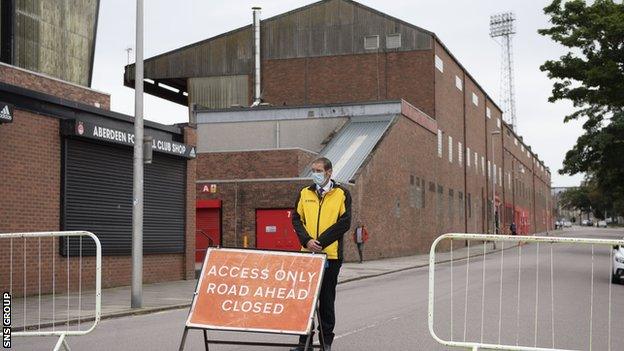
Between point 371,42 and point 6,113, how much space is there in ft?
114

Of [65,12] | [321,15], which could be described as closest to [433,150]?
[321,15]

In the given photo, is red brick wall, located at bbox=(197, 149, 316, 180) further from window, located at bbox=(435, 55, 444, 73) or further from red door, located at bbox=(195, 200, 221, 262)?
window, located at bbox=(435, 55, 444, 73)

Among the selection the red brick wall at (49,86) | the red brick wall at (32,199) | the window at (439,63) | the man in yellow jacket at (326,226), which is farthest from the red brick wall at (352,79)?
the man in yellow jacket at (326,226)

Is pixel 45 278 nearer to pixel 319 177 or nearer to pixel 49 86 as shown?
pixel 49 86

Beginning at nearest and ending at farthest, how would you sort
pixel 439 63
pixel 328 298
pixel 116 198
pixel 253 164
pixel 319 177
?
pixel 328 298, pixel 319 177, pixel 116 198, pixel 253 164, pixel 439 63

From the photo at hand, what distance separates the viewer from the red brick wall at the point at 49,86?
59.8 feet

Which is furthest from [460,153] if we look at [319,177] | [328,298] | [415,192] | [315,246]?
[315,246]

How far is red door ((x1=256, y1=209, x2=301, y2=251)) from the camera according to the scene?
29.2 m

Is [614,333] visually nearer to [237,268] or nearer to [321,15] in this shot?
[237,268]

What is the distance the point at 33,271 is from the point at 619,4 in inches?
932

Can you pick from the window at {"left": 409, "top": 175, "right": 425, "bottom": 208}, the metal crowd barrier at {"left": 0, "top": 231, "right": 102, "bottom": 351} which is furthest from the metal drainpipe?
the metal crowd barrier at {"left": 0, "top": 231, "right": 102, "bottom": 351}

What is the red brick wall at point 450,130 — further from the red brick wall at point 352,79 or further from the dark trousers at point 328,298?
the dark trousers at point 328,298

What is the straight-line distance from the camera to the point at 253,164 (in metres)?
33.5

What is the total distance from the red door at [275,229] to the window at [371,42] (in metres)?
20.0
